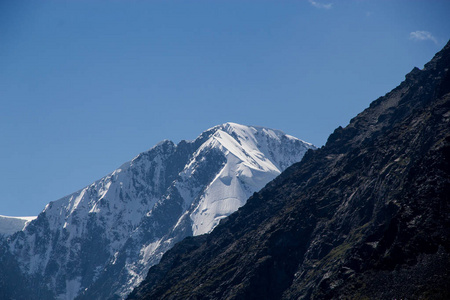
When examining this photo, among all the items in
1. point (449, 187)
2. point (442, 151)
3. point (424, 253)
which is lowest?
point (424, 253)

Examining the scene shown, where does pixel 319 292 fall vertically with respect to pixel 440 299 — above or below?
above

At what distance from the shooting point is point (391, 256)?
554ft

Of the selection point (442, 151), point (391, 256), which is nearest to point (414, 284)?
point (391, 256)

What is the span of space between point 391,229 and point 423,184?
18732mm

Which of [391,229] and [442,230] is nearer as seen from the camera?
[442,230]

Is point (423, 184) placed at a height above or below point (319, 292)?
above

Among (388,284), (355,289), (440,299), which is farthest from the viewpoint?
(355,289)

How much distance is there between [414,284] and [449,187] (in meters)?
40.0

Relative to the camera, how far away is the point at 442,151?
194125mm

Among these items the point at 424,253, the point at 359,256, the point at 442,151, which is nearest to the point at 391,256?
the point at 424,253

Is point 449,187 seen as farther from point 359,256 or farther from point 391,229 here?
point 359,256

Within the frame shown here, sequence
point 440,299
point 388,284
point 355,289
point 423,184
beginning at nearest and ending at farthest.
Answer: point 440,299
point 388,284
point 355,289
point 423,184

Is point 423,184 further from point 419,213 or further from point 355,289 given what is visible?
point 355,289

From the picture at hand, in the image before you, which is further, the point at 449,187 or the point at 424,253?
the point at 449,187
